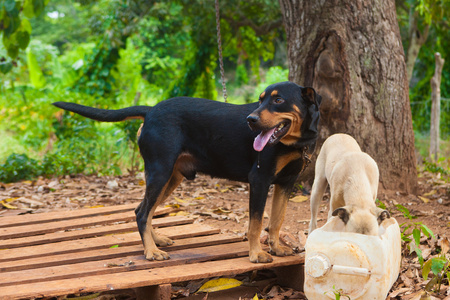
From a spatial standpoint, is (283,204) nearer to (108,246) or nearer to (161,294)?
(161,294)

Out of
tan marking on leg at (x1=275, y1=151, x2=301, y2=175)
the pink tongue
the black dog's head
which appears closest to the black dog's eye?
the black dog's head

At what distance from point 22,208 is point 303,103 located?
160 inches

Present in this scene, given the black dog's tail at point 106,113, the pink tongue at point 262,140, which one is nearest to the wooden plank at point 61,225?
the black dog's tail at point 106,113

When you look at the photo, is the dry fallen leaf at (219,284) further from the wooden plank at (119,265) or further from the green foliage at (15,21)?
the green foliage at (15,21)

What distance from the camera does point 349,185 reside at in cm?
380

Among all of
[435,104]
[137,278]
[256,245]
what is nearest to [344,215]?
[256,245]

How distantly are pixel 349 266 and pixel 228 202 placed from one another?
3.20 metres

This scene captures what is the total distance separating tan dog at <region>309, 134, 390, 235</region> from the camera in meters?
3.30

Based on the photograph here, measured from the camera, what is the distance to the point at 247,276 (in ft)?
13.5

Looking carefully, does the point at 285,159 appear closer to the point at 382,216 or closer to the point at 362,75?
the point at 382,216

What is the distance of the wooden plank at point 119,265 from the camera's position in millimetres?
3416

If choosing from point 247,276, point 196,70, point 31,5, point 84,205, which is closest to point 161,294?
point 247,276

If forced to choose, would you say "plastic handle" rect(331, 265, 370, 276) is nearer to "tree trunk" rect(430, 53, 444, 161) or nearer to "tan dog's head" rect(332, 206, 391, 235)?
"tan dog's head" rect(332, 206, 391, 235)

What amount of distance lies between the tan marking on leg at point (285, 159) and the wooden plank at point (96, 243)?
1.17 m
